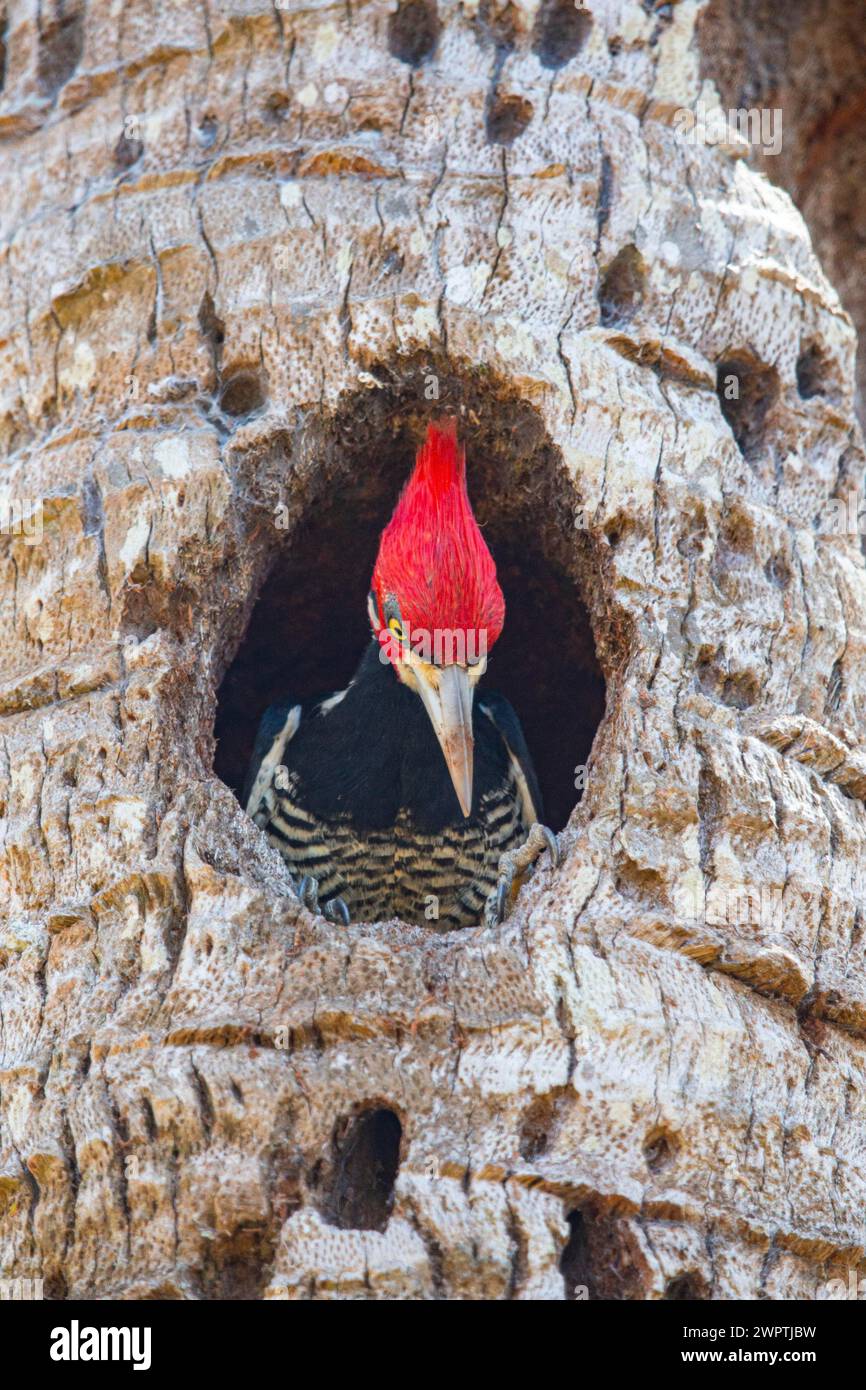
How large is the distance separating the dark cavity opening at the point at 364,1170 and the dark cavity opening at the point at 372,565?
0.93m

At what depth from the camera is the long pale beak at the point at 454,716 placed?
11.5 ft

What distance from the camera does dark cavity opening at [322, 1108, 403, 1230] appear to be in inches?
104

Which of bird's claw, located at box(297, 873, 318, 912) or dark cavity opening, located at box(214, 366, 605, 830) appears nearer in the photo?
dark cavity opening, located at box(214, 366, 605, 830)

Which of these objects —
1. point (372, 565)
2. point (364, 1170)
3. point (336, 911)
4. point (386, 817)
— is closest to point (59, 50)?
point (372, 565)

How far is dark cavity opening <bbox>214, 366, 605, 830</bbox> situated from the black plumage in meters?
0.38

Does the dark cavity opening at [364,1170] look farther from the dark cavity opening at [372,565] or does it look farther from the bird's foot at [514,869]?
the dark cavity opening at [372,565]

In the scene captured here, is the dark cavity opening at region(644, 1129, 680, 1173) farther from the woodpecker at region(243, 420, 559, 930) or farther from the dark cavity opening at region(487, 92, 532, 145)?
the dark cavity opening at region(487, 92, 532, 145)

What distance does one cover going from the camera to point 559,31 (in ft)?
12.0

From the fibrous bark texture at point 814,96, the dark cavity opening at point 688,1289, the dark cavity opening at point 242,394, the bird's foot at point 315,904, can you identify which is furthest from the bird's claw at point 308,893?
the fibrous bark texture at point 814,96

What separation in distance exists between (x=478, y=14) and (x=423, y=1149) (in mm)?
2646

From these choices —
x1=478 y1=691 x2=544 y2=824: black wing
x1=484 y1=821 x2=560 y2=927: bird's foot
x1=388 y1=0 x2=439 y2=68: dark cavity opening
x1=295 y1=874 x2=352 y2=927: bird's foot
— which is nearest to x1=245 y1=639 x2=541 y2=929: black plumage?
x1=478 y1=691 x2=544 y2=824: black wing

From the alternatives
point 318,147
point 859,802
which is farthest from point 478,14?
point 859,802

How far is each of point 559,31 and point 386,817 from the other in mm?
2105
